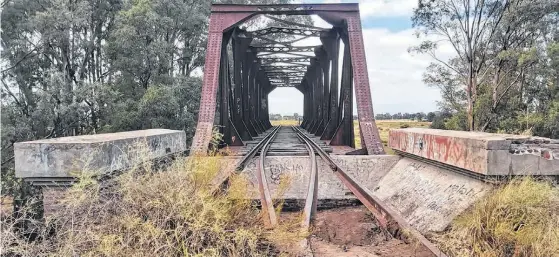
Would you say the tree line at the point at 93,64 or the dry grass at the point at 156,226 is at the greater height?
the tree line at the point at 93,64

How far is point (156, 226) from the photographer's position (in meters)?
3.19

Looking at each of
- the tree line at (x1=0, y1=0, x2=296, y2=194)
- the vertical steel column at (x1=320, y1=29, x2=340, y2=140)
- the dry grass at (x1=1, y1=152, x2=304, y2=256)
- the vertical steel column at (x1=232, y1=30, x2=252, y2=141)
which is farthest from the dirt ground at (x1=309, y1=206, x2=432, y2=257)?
the tree line at (x1=0, y1=0, x2=296, y2=194)

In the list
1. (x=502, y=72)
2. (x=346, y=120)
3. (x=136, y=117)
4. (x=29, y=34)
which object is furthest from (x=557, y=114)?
(x=29, y=34)

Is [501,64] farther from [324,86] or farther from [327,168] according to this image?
[327,168]

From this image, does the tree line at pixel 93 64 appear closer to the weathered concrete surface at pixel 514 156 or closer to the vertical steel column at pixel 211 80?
the vertical steel column at pixel 211 80

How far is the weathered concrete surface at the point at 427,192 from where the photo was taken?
499 cm

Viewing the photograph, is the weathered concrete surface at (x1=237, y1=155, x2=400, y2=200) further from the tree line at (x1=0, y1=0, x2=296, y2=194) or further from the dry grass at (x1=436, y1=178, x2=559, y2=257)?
the tree line at (x1=0, y1=0, x2=296, y2=194)

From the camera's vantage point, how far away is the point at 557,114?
75.6 feet

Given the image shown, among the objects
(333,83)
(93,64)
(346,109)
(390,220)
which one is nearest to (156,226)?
(390,220)

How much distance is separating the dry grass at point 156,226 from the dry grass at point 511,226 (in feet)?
5.53

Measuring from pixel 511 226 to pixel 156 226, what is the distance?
9.94 feet

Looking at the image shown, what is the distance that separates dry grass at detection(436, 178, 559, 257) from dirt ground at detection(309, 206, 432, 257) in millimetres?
481

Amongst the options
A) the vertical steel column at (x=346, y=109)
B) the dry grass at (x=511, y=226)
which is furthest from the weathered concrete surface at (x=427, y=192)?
the vertical steel column at (x=346, y=109)

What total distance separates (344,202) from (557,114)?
823 inches
